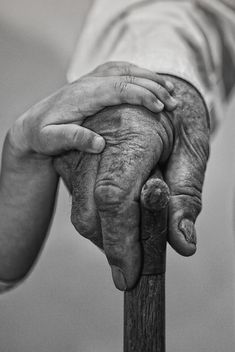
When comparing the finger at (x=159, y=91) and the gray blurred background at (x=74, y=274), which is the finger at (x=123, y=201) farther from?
the gray blurred background at (x=74, y=274)

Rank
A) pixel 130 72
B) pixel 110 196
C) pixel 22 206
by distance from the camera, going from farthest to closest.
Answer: pixel 22 206, pixel 130 72, pixel 110 196

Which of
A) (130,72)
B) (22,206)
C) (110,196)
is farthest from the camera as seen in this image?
(22,206)

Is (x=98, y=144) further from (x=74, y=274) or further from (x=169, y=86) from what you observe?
(x=74, y=274)

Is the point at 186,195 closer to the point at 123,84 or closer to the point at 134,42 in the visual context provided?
the point at 123,84

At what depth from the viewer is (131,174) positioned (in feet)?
1.15

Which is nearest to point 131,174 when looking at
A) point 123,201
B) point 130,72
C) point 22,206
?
point 123,201

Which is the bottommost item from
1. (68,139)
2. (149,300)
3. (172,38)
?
(149,300)

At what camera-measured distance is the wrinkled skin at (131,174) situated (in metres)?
0.35

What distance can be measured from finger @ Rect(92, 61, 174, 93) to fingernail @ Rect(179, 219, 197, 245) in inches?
4.3

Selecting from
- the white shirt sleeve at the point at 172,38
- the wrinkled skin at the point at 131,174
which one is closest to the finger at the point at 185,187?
the wrinkled skin at the point at 131,174

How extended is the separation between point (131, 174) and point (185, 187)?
2.6 inches

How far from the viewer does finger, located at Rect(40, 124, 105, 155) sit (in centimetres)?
38

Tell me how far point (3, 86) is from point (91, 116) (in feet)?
1.88

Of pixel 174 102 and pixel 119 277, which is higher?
pixel 174 102
